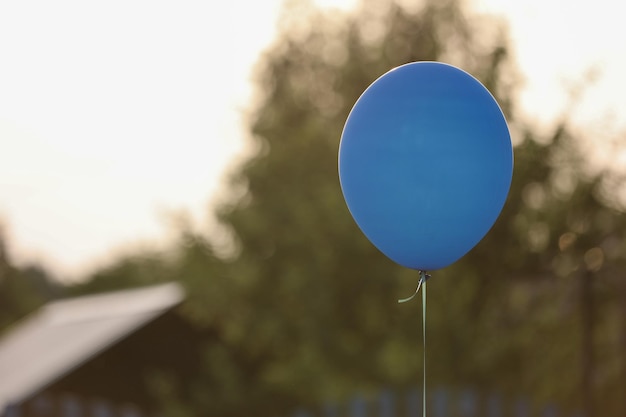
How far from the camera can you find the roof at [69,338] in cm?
1227

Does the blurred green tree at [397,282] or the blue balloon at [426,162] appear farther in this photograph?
the blurred green tree at [397,282]

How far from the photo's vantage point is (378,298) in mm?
11680

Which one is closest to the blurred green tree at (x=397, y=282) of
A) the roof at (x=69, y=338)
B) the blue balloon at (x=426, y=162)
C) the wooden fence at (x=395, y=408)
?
the roof at (x=69, y=338)

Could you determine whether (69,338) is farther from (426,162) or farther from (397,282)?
(426,162)

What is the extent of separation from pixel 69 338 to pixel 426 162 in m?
11.4

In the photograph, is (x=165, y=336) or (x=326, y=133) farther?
(x=165, y=336)

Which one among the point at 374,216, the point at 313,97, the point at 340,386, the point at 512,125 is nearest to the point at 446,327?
the point at 340,386

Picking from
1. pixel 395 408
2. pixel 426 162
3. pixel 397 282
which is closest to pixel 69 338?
pixel 397 282

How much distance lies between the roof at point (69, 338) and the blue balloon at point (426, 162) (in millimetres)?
6028

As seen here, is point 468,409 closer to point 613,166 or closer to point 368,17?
point 613,166

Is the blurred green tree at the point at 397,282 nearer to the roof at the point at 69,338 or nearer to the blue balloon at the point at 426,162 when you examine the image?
the roof at the point at 69,338

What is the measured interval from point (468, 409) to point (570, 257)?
13.7 ft

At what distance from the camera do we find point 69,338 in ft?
49.2

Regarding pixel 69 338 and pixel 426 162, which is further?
pixel 69 338
